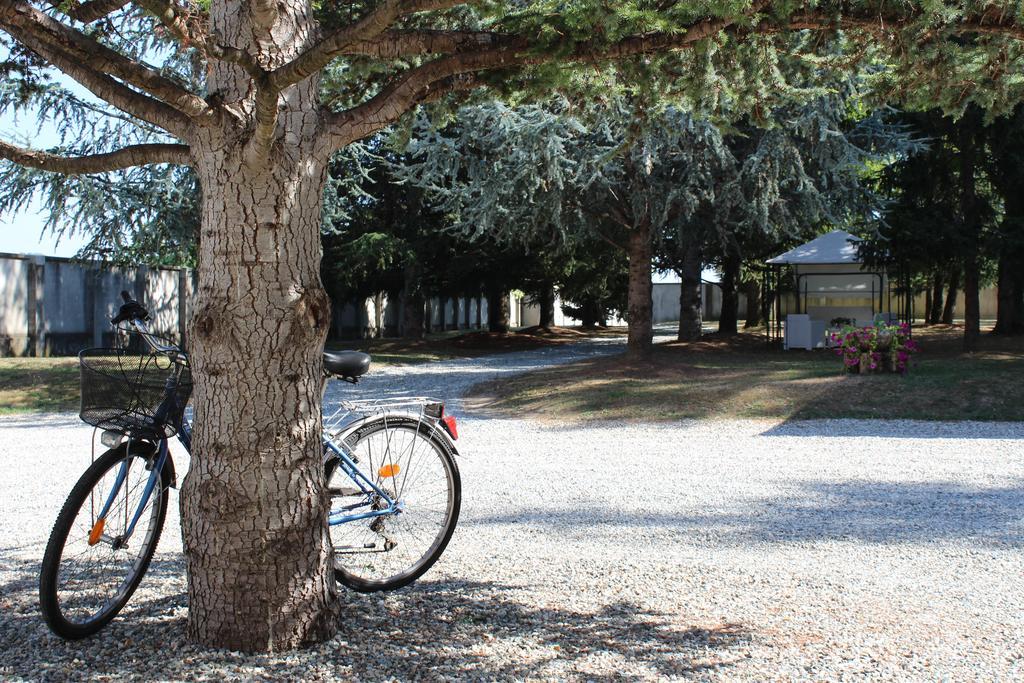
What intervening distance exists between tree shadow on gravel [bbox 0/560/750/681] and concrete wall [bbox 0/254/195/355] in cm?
1510

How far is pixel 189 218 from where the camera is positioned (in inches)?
695

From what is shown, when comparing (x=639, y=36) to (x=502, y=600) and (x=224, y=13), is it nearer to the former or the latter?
(x=224, y=13)

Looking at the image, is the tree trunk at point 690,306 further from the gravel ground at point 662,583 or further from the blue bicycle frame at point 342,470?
the blue bicycle frame at point 342,470

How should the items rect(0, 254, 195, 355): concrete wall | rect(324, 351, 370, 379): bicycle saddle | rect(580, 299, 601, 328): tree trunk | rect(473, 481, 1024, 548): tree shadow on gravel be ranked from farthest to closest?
rect(580, 299, 601, 328): tree trunk < rect(0, 254, 195, 355): concrete wall < rect(473, 481, 1024, 548): tree shadow on gravel < rect(324, 351, 370, 379): bicycle saddle

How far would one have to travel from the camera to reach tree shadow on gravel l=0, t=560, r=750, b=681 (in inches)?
129

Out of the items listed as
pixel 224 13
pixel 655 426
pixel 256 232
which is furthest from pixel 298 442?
pixel 655 426

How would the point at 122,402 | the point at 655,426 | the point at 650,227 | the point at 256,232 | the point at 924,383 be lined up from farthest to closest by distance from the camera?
the point at 650,227
the point at 924,383
the point at 655,426
the point at 122,402
the point at 256,232

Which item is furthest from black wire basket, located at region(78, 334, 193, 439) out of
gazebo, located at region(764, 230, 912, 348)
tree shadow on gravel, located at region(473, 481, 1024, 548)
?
gazebo, located at region(764, 230, 912, 348)

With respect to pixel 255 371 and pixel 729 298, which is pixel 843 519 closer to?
pixel 255 371

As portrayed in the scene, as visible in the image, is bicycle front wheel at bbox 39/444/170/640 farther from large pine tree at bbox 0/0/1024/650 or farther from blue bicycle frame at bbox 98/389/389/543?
large pine tree at bbox 0/0/1024/650

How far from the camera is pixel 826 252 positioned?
2180 centimetres

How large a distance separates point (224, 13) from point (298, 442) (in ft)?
5.30

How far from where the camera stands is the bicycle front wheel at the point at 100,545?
353cm

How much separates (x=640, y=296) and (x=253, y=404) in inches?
556
